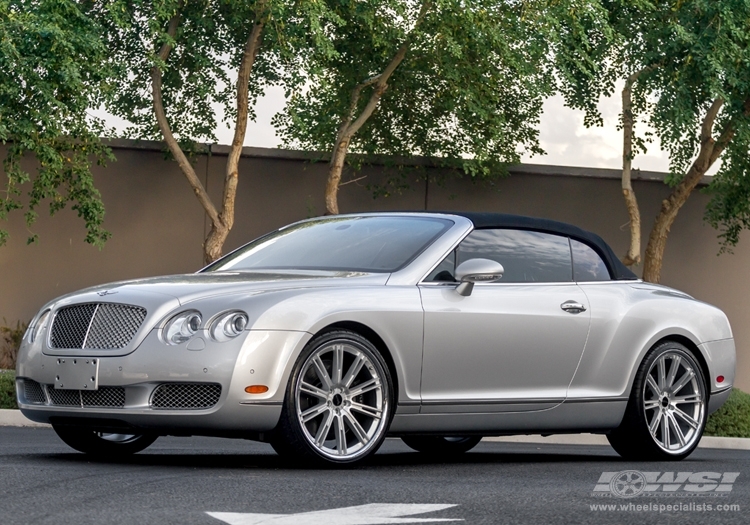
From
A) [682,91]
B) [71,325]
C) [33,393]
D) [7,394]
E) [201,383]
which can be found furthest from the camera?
[682,91]

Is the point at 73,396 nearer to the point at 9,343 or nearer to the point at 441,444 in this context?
the point at 441,444

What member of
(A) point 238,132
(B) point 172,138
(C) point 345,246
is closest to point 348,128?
(A) point 238,132

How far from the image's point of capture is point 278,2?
60.3 ft

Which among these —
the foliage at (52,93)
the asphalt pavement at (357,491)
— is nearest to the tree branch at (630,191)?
the foliage at (52,93)

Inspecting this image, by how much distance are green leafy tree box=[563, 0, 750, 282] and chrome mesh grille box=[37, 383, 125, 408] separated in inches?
519

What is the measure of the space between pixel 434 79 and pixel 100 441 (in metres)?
14.9

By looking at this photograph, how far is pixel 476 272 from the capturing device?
8.14m

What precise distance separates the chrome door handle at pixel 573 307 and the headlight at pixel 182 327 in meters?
2.62

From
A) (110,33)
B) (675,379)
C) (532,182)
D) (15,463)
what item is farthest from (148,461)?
(532,182)

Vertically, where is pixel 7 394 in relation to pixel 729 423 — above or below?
above

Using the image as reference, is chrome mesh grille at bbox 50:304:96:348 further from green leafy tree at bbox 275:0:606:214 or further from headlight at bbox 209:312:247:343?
→ green leafy tree at bbox 275:0:606:214

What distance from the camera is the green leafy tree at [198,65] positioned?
767 inches

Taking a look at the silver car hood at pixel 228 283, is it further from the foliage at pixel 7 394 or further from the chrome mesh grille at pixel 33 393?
the foliage at pixel 7 394

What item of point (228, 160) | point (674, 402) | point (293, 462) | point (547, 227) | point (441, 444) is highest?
point (547, 227)
